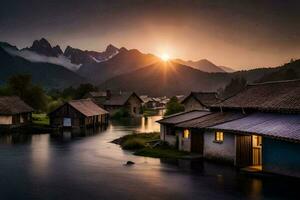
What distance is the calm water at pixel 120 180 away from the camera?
24328mm

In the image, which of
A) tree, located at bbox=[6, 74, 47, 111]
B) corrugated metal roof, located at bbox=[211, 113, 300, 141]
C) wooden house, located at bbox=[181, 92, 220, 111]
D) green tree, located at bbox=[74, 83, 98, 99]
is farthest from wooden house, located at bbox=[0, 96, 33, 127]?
green tree, located at bbox=[74, 83, 98, 99]

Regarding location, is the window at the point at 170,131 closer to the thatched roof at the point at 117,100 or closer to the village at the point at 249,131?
the village at the point at 249,131

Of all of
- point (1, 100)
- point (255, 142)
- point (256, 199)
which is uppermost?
point (1, 100)

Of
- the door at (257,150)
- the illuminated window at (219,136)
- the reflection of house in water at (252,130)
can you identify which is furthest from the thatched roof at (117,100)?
the door at (257,150)

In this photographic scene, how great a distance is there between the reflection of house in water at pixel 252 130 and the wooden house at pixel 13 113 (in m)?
40.2

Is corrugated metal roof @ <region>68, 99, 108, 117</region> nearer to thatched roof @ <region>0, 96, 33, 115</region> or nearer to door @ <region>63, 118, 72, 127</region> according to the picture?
door @ <region>63, 118, 72, 127</region>

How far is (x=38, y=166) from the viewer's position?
3531cm

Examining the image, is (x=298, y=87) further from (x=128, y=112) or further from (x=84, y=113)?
(x=128, y=112)

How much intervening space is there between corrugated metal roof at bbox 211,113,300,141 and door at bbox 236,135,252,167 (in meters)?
1.13

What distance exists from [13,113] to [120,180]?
51.2 m

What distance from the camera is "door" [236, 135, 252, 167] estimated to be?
3250 cm

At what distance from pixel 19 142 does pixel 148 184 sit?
1351 inches

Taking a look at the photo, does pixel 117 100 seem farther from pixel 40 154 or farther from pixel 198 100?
pixel 40 154

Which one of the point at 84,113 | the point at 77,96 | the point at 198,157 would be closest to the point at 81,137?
the point at 84,113
